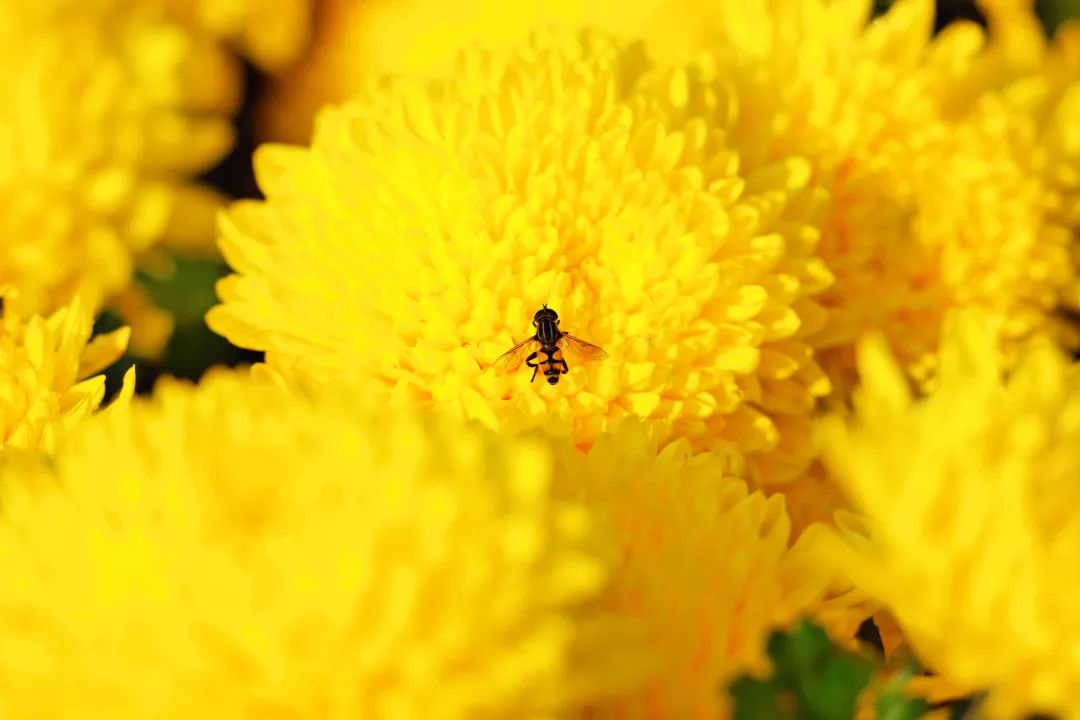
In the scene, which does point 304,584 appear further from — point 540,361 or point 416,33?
point 416,33

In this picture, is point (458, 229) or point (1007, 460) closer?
point (1007, 460)

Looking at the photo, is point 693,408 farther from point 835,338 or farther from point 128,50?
point 128,50

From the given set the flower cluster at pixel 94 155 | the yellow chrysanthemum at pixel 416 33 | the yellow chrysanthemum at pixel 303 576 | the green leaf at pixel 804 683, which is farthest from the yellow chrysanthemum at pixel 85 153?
the green leaf at pixel 804 683

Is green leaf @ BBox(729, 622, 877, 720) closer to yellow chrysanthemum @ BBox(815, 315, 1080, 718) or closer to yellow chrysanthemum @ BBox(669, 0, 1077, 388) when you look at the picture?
yellow chrysanthemum @ BBox(815, 315, 1080, 718)

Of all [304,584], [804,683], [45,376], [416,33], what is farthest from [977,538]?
[416,33]

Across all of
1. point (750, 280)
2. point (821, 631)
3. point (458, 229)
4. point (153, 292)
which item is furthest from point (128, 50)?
point (821, 631)

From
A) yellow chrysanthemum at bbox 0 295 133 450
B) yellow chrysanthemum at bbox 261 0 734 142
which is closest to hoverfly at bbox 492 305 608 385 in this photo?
yellow chrysanthemum at bbox 0 295 133 450

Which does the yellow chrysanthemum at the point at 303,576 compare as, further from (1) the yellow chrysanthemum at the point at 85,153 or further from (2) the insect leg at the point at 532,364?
(1) the yellow chrysanthemum at the point at 85,153
